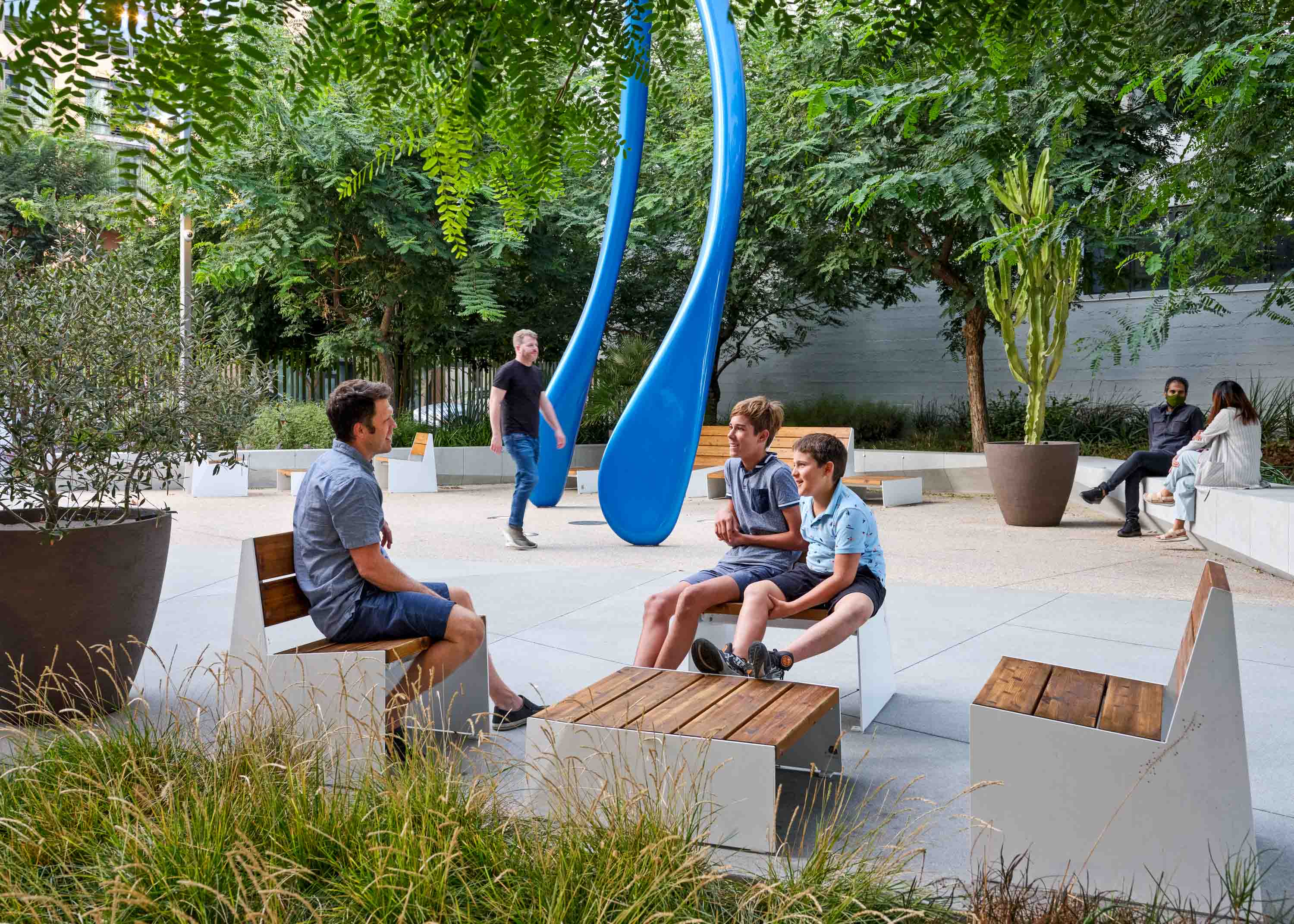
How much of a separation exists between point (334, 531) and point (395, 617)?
0.38 meters

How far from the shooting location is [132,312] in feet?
14.3

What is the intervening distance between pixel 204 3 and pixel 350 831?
6.85 ft

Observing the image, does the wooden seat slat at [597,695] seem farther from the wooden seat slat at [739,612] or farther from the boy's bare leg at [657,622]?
the wooden seat slat at [739,612]

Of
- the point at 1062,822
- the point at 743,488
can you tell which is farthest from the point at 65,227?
the point at 1062,822

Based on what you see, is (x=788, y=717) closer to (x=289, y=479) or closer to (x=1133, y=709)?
(x=1133, y=709)

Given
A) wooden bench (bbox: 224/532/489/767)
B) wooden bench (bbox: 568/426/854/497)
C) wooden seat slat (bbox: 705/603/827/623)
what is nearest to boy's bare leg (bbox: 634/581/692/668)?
wooden seat slat (bbox: 705/603/827/623)

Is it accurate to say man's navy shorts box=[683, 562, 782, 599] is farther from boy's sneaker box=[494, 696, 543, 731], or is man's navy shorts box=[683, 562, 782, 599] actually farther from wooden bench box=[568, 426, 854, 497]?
wooden bench box=[568, 426, 854, 497]

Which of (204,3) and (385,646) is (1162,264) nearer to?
(385,646)

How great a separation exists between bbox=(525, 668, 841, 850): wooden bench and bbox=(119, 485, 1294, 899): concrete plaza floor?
34cm

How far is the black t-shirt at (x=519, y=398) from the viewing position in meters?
10.1

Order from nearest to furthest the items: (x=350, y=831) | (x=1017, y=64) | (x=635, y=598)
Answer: (x=1017, y=64) < (x=350, y=831) < (x=635, y=598)

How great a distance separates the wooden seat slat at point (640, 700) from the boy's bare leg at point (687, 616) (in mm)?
431

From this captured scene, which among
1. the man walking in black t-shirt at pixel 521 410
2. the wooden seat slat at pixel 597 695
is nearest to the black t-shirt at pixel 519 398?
the man walking in black t-shirt at pixel 521 410

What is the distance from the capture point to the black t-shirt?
10.1m
